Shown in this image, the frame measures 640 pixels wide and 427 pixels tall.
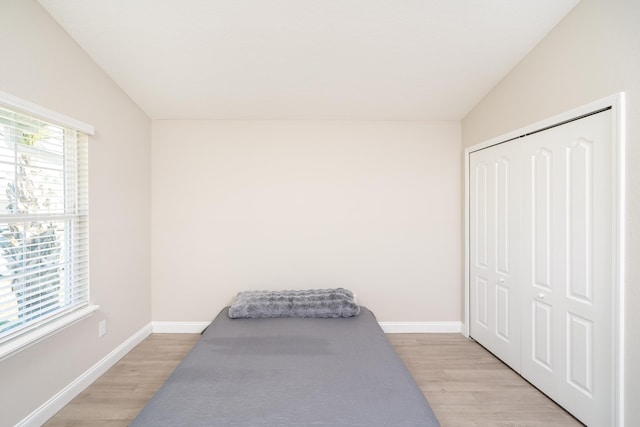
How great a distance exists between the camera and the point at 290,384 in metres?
1.65

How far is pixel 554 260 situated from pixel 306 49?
93.1 inches

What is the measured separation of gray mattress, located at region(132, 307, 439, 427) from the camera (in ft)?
4.56

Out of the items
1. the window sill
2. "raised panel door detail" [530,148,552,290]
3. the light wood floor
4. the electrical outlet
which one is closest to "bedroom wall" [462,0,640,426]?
"raised panel door detail" [530,148,552,290]

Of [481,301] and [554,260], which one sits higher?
[554,260]

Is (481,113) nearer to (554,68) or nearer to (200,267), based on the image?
(554,68)

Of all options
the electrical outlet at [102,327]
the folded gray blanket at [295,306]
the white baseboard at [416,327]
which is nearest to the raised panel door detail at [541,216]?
the white baseboard at [416,327]

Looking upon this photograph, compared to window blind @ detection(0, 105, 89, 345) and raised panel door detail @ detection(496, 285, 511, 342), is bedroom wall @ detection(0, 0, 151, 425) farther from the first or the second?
raised panel door detail @ detection(496, 285, 511, 342)

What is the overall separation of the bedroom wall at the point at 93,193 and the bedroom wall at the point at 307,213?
28cm

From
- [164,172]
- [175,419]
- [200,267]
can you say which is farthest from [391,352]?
[164,172]

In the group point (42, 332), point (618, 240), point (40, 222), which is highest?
point (40, 222)

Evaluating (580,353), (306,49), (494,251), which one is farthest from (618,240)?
(306,49)

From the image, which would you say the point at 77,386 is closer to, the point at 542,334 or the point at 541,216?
the point at 542,334

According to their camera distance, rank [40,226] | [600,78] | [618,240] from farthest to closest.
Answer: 1. [40,226]
2. [600,78]
3. [618,240]

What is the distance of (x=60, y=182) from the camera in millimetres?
2051
